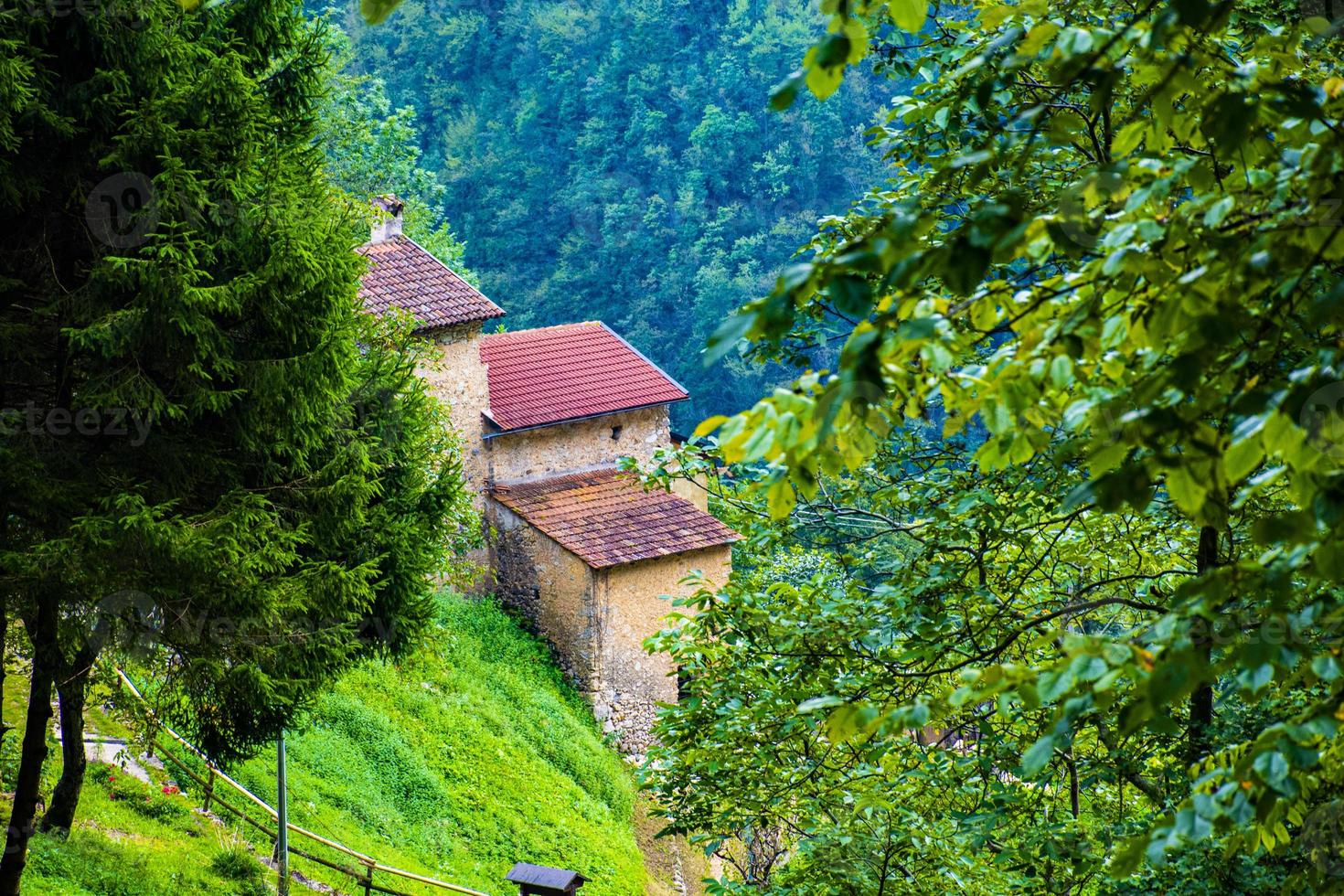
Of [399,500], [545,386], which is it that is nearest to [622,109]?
[545,386]

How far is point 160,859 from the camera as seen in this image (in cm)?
961

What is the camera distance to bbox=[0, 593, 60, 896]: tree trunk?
25.4ft

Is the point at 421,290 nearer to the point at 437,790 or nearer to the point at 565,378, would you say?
the point at 565,378

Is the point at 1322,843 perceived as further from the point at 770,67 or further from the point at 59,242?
the point at 770,67

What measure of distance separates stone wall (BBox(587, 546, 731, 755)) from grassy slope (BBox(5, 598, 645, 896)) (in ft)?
1.97

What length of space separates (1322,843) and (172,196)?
6987mm

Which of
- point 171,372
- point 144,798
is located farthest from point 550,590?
point 171,372

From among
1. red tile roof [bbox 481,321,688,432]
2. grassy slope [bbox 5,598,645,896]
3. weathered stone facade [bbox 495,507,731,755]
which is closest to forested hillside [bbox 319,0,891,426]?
red tile roof [bbox 481,321,688,432]

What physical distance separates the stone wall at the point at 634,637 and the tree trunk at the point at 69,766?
11.5 m

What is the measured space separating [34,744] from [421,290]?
44.9ft

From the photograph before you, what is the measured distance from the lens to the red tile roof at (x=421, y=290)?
20.3 meters

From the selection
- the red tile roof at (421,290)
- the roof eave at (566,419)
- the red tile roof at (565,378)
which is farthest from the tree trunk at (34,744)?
the red tile roof at (565,378)

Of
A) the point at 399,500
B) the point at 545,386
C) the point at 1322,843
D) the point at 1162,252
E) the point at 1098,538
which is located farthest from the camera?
the point at 545,386

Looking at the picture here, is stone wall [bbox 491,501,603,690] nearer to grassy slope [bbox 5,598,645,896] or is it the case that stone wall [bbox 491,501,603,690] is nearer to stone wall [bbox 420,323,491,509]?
grassy slope [bbox 5,598,645,896]
